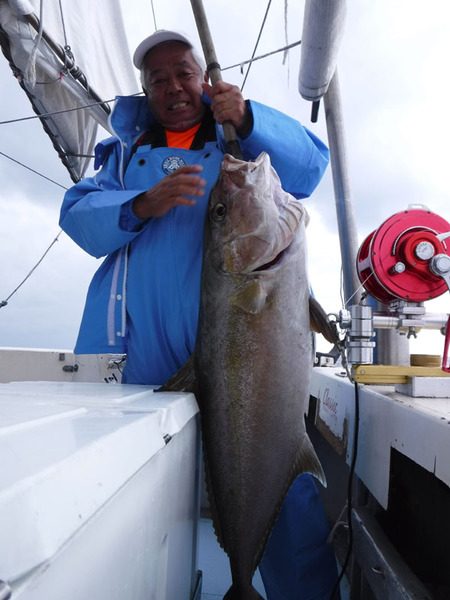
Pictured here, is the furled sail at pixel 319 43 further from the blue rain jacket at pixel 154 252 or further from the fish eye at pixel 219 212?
the fish eye at pixel 219 212

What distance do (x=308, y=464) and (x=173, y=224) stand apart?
1.12 m

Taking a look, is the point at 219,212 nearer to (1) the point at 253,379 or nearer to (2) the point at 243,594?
(1) the point at 253,379

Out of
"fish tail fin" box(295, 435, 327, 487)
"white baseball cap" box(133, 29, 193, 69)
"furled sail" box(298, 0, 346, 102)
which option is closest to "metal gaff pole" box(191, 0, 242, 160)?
"white baseball cap" box(133, 29, 193, 69)

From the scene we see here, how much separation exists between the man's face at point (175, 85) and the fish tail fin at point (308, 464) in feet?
5.16

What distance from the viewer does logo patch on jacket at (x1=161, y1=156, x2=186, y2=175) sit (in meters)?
Result: 2.18

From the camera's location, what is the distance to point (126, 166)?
2273 millimetres

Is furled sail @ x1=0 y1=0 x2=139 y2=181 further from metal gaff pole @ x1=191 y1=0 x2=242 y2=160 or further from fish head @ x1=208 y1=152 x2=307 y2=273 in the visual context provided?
fish head @ x1=208 y1=152 x2=307 y2=273

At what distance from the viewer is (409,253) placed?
5.32 feet

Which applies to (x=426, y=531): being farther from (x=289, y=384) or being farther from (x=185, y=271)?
(x=185, y=271)

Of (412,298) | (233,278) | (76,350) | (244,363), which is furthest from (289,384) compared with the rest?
(76,350)

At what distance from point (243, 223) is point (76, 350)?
94cm

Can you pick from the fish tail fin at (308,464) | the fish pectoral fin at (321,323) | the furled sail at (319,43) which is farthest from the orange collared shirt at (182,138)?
the fish tail fin at (308,464)

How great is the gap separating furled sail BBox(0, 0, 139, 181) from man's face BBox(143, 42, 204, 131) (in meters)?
1.69

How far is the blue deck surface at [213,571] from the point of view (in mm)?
2368
